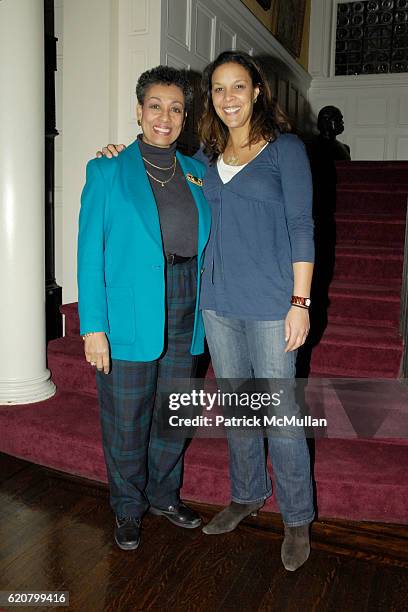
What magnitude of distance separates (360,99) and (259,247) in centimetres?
752

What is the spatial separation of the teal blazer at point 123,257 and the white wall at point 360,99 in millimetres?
7181

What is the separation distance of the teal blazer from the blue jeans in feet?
0.73

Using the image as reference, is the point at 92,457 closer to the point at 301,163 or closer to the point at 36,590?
the point at 36,590

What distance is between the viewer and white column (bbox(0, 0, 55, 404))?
282cm

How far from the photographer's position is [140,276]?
1875 millimetres

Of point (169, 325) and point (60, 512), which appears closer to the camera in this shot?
point (169, 325)

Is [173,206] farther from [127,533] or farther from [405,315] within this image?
[405,315]

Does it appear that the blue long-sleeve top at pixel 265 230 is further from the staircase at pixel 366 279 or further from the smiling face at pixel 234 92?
the staircase at pixel 366 279

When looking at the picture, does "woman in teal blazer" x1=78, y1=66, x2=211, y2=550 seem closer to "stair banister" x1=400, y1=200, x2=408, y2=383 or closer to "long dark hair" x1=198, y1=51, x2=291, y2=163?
"long dark hair" x1=198, y1=51, x2=291, y2=163

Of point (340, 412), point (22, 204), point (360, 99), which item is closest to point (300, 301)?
point (340, 412)

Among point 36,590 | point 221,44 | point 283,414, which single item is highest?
point 221,44

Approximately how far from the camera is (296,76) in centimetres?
800

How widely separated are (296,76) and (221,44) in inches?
119

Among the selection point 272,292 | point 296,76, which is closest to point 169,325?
point 272,292
